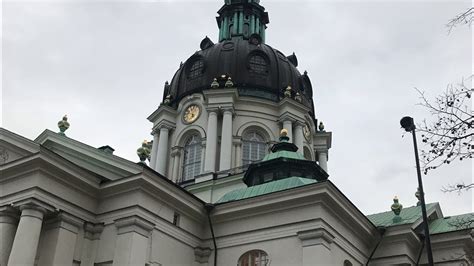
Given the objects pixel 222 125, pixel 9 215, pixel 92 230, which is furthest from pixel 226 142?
pixel 9 215

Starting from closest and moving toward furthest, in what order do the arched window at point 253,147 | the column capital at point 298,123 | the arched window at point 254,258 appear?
the arched window at point 254,258 → the arched window at point 253,147 → the column capital at point 298,123

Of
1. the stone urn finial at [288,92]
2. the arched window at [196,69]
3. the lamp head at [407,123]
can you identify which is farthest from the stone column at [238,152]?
the lamp head at [407,123]

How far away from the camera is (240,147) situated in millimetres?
30469

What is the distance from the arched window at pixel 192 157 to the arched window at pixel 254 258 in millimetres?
11399

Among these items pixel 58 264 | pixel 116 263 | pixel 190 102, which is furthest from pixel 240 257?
pixel 190 102

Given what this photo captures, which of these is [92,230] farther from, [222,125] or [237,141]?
[222,125]

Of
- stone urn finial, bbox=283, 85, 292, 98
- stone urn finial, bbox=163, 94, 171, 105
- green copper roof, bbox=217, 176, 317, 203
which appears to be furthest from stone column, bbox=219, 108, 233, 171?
green copper roof, bbox=217, 176, 317, 203

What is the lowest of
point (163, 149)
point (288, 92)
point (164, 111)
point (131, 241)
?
point (131, 241)

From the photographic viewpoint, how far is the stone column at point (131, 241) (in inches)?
674

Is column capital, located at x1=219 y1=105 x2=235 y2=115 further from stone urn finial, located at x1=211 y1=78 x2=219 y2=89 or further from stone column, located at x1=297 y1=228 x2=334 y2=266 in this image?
stone column, located at x1=297 y1=228 x2=334 y2=266

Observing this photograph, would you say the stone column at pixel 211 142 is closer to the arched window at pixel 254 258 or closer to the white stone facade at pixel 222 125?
the white stone facade at pixel 222 125

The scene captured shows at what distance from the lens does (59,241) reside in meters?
17.1

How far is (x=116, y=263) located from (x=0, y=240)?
3521 millimetres

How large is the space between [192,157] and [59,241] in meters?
14.6
